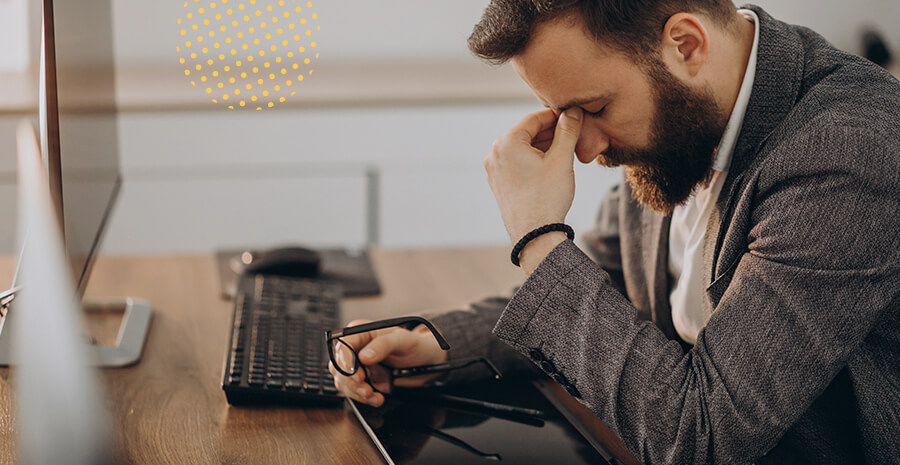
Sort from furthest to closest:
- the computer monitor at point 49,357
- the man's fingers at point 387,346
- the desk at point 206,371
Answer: the man's fingers at point 387,346 → the desk at point 206,371 → the computer monitor at point 49,357

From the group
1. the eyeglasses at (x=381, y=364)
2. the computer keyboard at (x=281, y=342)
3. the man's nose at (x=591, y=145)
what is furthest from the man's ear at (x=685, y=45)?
the computer keyboard at (x=281, y=342)

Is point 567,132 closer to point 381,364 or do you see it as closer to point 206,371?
point 381,364

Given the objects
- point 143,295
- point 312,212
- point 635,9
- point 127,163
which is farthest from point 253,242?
point 635,9

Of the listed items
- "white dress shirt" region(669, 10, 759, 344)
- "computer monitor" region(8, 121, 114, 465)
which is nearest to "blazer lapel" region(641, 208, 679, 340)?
"white dress shirt" region(669, 10, 759, 344)

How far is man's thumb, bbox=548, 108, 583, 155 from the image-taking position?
1.10 meters

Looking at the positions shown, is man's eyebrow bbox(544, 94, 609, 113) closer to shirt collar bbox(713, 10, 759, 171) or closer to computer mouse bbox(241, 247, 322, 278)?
shirt collar bbox(713, 10, 759, 171)

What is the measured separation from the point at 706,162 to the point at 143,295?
37.8 inches

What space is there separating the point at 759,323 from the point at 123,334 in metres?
0.90

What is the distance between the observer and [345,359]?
1.12 m

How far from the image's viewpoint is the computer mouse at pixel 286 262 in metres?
1.58

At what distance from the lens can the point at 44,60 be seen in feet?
3.05

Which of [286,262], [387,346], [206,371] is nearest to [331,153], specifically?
[286,262]

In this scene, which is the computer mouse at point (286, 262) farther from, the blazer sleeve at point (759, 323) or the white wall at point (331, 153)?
the white wall at point (331, 153)

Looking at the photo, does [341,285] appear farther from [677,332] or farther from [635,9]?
[635,9]
